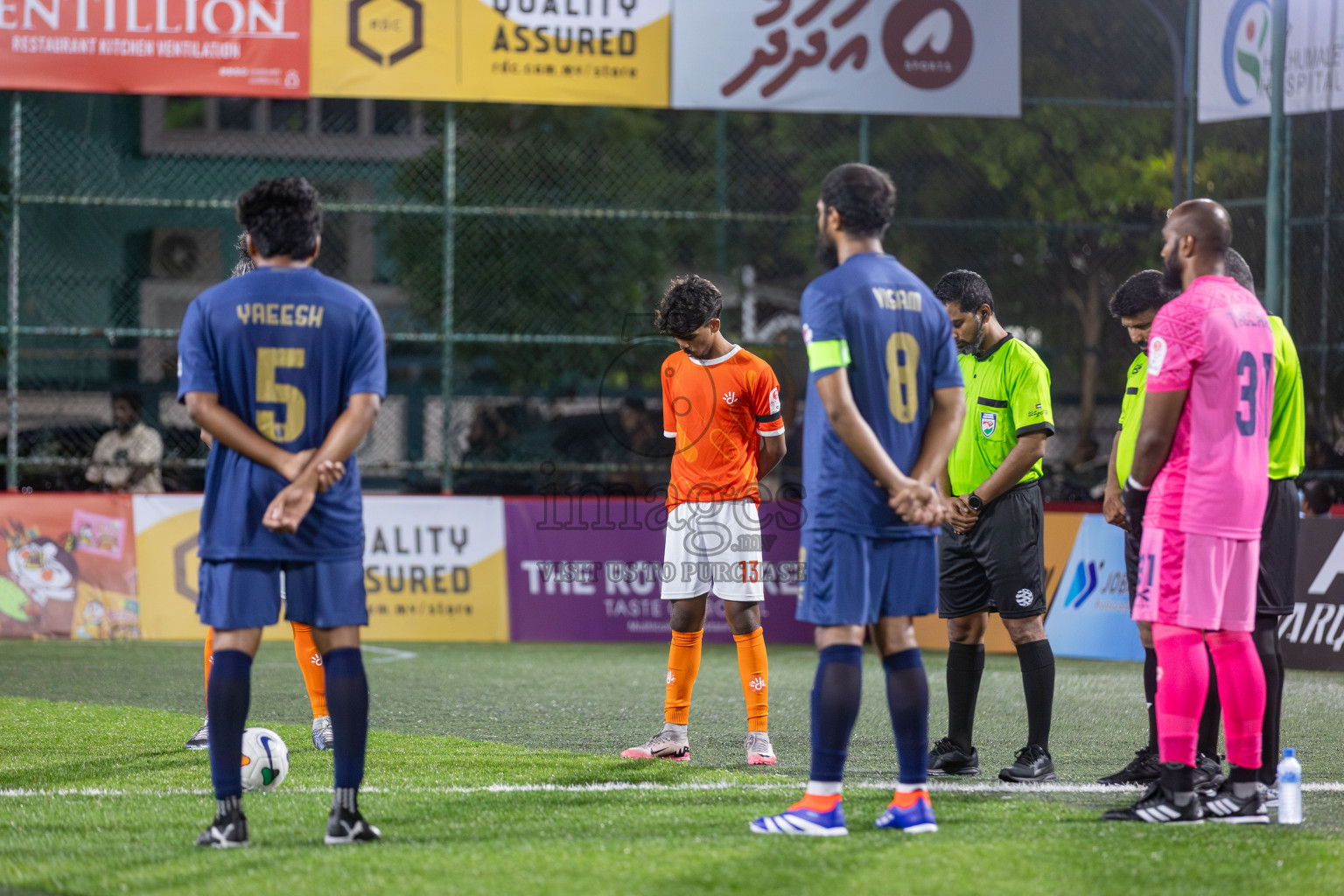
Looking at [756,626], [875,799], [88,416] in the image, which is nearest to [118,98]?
[88,416]

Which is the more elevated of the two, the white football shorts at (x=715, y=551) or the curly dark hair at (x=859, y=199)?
the curly dark hair at (x=859, y=199)

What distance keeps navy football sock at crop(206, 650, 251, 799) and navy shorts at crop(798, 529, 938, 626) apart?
186 cm

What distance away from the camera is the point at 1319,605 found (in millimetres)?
11453

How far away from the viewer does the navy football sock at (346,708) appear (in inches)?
187

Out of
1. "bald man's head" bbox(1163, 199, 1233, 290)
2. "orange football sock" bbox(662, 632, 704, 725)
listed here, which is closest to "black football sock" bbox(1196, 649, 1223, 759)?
"bald man's head" bbox(1163, 199, 1233, 290)

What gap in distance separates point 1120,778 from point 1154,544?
1.43 m

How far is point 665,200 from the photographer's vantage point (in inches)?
794

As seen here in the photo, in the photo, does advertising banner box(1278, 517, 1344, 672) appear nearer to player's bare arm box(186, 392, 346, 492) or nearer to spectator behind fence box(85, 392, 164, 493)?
player's bare arm box(186, 392, 346, 492)

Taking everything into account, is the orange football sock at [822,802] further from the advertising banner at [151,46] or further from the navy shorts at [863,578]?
the advertising banner at [151,46]

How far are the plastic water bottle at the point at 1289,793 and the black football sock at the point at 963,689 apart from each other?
1536mm

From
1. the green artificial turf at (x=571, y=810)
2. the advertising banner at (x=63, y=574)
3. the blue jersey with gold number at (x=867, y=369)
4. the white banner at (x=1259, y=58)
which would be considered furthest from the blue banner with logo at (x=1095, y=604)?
the advertising banner at (x=63, y=574)

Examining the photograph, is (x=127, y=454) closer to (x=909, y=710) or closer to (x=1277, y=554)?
(x=909, y=710)

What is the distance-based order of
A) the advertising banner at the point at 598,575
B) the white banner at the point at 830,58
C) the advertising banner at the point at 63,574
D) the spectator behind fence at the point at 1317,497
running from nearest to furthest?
the advertising banner at the point at 63,574 < the advertising banner at the point at 598,575 < the spectator behind fence at the point at 1317,497 < the white banner at the point at 830,58

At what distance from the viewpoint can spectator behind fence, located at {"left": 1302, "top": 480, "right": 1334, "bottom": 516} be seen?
44.4ft
